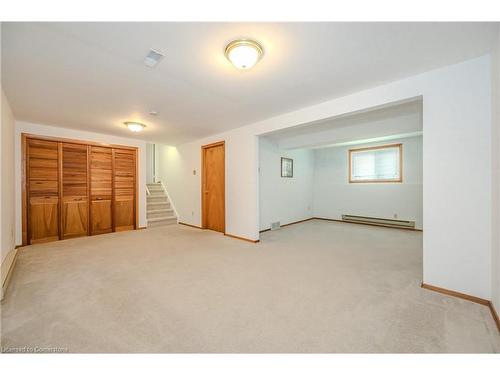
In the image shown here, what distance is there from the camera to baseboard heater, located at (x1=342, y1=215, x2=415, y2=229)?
518 cm

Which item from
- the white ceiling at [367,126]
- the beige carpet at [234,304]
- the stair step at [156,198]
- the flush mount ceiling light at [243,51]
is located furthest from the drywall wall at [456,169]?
the stair step at [156,198]

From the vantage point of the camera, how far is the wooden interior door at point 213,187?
4.85m

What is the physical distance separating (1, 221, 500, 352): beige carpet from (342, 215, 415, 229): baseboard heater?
6.42 feet

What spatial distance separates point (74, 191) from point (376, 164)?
7.25 metres

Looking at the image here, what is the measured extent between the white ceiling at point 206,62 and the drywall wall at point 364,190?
367cm

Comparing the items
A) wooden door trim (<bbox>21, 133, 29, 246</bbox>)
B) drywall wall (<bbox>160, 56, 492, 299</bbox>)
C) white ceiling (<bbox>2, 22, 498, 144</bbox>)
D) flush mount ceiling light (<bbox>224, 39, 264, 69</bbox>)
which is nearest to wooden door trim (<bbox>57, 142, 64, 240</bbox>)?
wooden door trim (<bbox>21, 133, 29, 246</bbox>)

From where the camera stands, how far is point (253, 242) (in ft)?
13.4

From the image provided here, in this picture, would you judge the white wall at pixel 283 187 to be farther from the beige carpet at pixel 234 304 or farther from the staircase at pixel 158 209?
the staircase at pixel 158 209

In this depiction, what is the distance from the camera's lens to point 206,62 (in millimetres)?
1999

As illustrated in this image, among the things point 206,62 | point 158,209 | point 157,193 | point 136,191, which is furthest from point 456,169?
point 157,193

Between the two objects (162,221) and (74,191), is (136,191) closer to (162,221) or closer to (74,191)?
(162,221)

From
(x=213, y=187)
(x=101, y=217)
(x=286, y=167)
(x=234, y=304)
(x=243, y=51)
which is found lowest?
(x=234, y=304)
